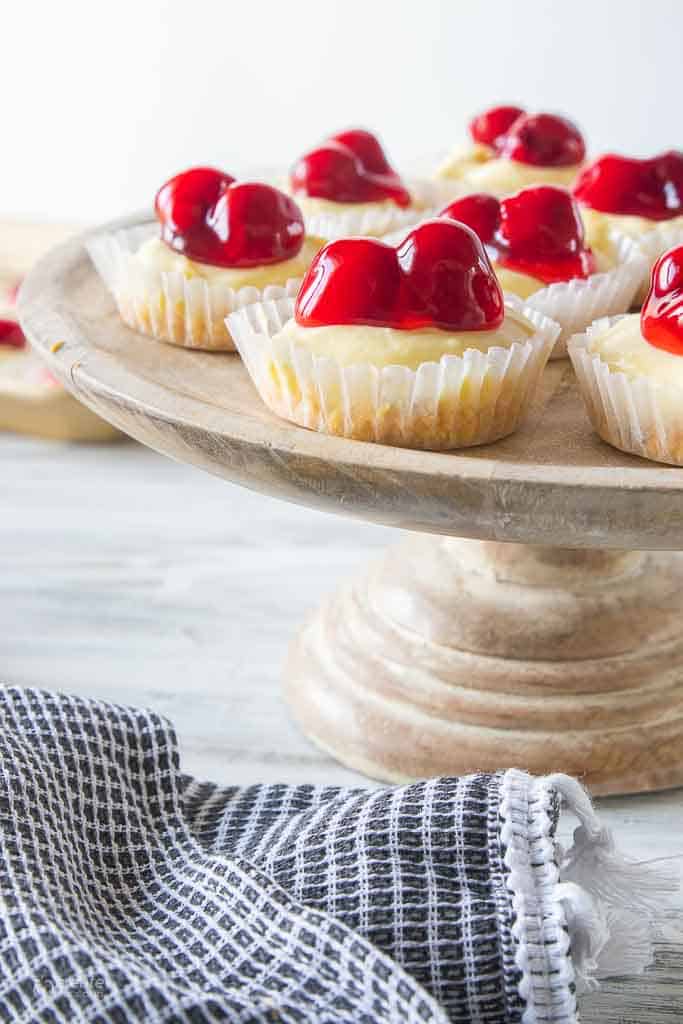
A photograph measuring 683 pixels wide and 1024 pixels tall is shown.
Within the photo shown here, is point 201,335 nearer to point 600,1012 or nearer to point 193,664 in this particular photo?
point 193,664

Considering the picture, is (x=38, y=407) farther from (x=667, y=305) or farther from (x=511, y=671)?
(x=667, y=305)

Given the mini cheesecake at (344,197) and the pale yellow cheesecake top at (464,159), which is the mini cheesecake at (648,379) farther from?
the pale yellow cheesecake top at (464,159)

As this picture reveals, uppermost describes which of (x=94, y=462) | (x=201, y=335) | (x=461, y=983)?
(x=201, y=335)

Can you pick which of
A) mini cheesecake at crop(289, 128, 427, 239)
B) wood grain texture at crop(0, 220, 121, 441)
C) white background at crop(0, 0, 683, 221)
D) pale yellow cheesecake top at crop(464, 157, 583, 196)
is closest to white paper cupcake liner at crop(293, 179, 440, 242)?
mini cheesecake at crop(289, 128, 427, 239)

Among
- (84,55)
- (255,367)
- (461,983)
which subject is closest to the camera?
(461,983)

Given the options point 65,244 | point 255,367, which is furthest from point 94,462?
point 255,367

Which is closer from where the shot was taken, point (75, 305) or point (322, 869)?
point (322, 869)
